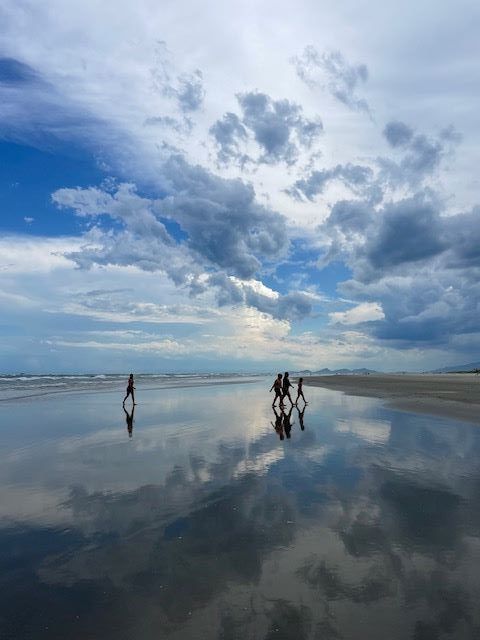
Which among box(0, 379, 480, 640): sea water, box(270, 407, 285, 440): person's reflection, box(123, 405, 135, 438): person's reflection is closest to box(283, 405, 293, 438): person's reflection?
box(270, 407, 285, 440): person's reflection

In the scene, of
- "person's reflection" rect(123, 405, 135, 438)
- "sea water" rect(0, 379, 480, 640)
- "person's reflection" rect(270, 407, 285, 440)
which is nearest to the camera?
"sea water" rect(0, 379, 480, 640)

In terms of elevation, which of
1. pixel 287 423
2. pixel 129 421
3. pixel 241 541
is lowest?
pixel 241 541

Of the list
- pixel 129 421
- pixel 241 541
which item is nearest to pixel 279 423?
pixel 129 421

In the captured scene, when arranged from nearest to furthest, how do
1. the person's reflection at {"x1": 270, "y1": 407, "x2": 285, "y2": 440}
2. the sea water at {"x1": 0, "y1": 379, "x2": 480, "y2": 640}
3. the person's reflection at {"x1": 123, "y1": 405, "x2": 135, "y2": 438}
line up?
1. the sea water at {"x1": 0, "y1": 379, "x2": 480, "y2": 640}
2. the person's reflection at {"x1": 270, "y1": 407, "x2": 285, "y2": 440}
3. the person's reflection at {"x1": 123, "y1": 405, "x2": 135, "y2": 438}

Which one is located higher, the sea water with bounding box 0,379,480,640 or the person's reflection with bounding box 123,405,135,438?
the person's reflection with bounding box 123,405,135,438

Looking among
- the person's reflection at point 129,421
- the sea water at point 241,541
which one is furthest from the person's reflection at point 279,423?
the person's reflection at point 129,421

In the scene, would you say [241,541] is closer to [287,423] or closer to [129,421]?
[287,423]

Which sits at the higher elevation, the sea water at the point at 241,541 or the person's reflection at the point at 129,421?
the person's reflection at the point at 129,421

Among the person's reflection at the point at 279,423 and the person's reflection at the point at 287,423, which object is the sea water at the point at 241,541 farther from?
the person's reflection at the point at 287,423

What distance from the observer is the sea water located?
17.6ft

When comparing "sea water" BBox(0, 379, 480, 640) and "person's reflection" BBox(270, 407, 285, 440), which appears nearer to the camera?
"sea water" BBox(0, 379, 480, 640)

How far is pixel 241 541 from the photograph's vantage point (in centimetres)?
764

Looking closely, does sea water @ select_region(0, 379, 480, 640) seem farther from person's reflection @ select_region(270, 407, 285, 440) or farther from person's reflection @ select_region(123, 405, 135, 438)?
person's reflection @ select_region(123, 405, 135, 438)

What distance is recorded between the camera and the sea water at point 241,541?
537 cm
